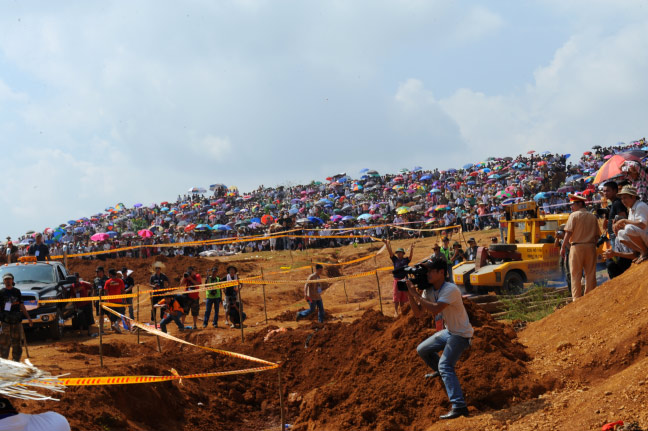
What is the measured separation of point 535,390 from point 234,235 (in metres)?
35.2

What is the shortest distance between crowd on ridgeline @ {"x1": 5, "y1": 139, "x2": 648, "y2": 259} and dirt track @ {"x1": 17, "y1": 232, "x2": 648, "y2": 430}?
46.8 feet

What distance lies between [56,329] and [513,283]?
11376mm

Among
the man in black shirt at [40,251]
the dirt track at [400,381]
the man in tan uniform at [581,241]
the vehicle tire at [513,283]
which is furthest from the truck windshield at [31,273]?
the man in tan uniform at [581,241]

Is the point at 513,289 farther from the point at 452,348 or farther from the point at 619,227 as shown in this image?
the point at 452,348

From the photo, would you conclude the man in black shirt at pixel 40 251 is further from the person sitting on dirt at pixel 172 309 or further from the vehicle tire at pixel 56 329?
the person sitting on dirt at pixel 172 309

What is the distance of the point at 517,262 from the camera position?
15164mm

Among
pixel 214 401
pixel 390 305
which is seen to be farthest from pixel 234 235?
pixel 214 401

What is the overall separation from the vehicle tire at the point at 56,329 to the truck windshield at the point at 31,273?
108 centimetres

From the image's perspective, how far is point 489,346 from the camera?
805 centimetres

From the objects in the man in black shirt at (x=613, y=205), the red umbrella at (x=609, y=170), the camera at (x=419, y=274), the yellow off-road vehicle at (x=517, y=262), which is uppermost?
the red umbrella at (x=609, y=170)

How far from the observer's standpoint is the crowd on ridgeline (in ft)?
111

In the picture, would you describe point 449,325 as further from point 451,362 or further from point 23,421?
point 23,421

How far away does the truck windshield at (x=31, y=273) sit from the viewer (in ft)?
50.8

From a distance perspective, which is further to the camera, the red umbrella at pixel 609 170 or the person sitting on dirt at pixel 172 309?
the person sitting on dirt at pixel 172 309
